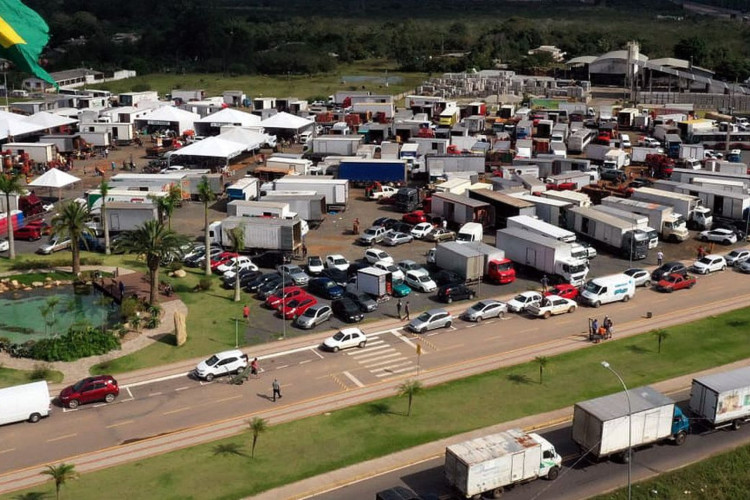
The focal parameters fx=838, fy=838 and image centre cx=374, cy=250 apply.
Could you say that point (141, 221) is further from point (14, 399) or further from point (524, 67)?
point (524, 67)

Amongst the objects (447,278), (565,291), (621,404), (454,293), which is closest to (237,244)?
(447,278)

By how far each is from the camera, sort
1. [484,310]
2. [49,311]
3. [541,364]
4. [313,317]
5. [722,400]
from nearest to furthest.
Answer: [722,400], [541,364], [49,311], [313,317], [484,310]

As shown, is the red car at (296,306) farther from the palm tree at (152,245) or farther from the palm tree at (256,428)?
the palm tree at (256,428)

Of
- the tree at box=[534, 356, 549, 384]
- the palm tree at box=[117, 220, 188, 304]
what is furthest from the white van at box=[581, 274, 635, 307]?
the palm tree at box=[117, 220, 188, 304]

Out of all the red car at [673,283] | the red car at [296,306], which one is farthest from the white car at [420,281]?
the red car at [673,283]

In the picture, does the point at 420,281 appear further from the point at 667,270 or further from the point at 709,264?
the point at 709,264

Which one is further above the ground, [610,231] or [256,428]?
[610,231]

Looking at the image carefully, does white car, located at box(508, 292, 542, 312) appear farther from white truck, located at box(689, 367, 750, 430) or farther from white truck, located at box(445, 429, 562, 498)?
white truck, located at box(445, 429, 562, 498)

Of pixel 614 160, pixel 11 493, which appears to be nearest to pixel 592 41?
pixel 614 160
